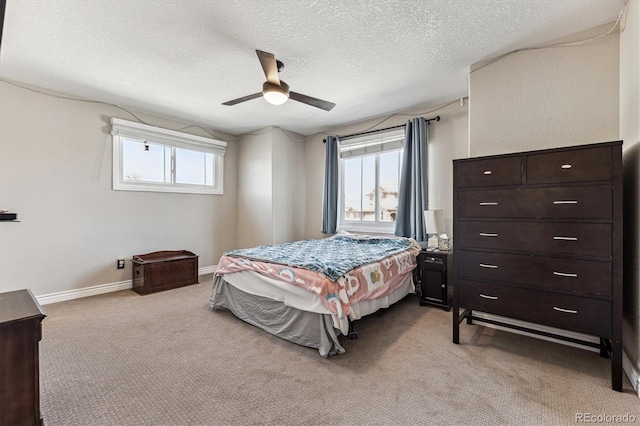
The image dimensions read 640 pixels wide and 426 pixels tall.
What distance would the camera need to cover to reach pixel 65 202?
349 centimetres

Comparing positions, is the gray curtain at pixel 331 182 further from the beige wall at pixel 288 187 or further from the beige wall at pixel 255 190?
the beige wall at pixel 255 190

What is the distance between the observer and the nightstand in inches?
125

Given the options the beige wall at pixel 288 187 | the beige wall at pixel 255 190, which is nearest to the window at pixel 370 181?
the beige wall at pixel 288 187

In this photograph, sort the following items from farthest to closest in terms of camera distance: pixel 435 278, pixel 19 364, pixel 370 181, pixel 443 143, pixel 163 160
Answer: pixel 370 181, pixel 163 160, pixel 443 143, pixel 435 278, pixel 19 364

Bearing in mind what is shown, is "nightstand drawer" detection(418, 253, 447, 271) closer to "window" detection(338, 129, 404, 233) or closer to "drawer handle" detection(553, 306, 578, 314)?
"window" detection(338, 129, 404, 233)

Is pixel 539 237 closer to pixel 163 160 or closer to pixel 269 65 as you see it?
pixel 269 65

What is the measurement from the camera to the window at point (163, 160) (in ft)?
Answer: 12.9

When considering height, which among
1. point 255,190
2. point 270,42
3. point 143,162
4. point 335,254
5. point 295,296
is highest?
point 270,42

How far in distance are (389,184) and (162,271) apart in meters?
3.56

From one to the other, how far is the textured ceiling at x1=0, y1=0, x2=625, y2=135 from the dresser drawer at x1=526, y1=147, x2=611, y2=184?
43.4 inches

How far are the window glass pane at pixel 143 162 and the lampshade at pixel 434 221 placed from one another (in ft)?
13.0

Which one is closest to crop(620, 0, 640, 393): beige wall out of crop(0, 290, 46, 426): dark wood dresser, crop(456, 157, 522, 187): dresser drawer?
crop(456, 157, 522, 187): dresser drawer

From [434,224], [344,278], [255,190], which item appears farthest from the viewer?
[255,190]

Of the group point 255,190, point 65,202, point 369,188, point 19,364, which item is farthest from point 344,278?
point 65,202
